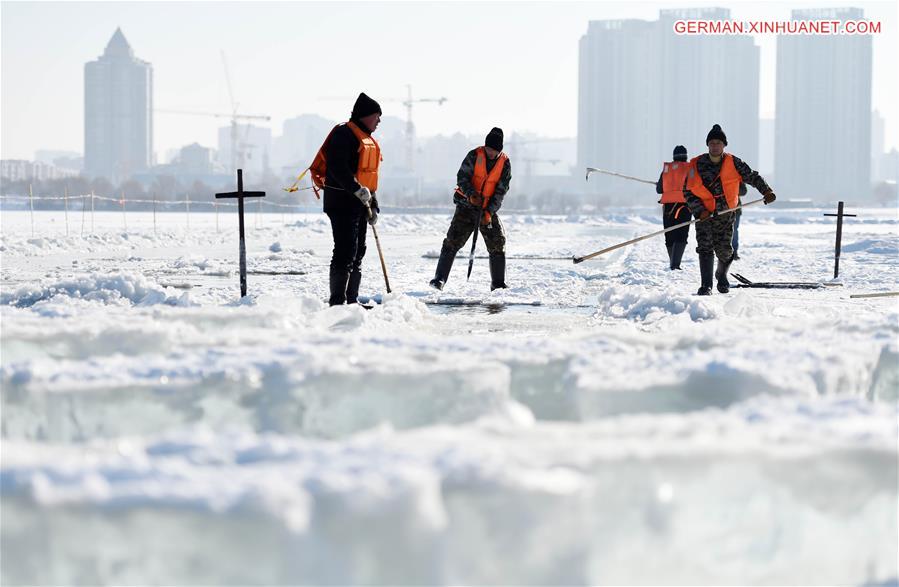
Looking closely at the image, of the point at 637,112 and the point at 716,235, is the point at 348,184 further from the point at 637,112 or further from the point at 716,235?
the point at 637,112

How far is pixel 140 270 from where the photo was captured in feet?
45.6

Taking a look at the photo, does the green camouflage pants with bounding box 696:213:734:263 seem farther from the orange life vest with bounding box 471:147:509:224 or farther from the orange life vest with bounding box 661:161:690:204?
the orange life vest with bounding box 661:161:690:204

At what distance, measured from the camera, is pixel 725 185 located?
988 cm

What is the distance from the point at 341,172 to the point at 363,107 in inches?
20.6

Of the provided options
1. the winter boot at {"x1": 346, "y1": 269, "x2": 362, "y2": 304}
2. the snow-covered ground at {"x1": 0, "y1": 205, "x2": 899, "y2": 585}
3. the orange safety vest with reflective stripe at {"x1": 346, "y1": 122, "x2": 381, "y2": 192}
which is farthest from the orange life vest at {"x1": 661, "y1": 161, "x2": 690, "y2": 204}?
the snow-covered ground at {"x1": 0, "y1": 205, "x2": 899, "y2": 585}

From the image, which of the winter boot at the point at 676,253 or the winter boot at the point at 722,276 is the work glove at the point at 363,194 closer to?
the winter boot at the point at 722,276

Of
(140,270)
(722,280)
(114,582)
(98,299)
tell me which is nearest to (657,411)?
(114,582)

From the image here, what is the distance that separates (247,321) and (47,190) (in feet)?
439

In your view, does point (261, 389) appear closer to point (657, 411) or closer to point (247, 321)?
point (657, 411)

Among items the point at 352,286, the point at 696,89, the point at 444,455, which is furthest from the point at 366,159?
the point at 696,89

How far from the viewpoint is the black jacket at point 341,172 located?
7559 mm

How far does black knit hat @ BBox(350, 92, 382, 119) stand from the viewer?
7719 millimetres

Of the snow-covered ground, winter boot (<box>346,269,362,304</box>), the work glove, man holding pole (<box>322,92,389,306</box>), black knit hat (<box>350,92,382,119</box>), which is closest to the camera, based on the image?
the snow-covered ground

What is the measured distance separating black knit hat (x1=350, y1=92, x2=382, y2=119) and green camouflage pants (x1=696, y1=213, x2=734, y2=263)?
3.58 m
